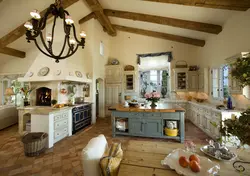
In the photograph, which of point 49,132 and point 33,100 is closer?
point 49,132

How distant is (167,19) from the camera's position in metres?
3.84

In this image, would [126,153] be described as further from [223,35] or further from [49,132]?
[223,35]

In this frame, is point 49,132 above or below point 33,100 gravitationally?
below

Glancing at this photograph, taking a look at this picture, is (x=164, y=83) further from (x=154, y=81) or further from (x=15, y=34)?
(x=15, y=34)

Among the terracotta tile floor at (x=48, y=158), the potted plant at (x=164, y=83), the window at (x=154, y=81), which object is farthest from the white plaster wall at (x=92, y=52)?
the potted plant at (x=164, y=83)

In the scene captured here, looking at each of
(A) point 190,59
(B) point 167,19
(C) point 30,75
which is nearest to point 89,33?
(C) point 30,75

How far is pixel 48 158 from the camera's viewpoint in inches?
97.8

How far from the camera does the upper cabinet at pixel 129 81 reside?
231 inches

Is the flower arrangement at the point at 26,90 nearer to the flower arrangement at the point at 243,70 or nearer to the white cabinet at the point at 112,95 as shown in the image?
the white cabinet at the point at 112,95

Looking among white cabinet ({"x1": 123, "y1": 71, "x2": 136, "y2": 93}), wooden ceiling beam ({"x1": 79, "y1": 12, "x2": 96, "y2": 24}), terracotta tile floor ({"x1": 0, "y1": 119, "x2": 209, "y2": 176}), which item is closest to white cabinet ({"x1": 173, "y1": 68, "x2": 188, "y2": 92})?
white cabinet ({"x1": 123, "y1": 71, "x2": 136, "y2": 93})

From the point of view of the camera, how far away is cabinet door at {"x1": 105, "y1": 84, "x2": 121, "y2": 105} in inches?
237

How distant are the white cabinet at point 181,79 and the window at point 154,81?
0.73m

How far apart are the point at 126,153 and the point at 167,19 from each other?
421 centimetres

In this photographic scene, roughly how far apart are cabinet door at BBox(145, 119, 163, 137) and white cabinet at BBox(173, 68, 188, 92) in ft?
8.78
